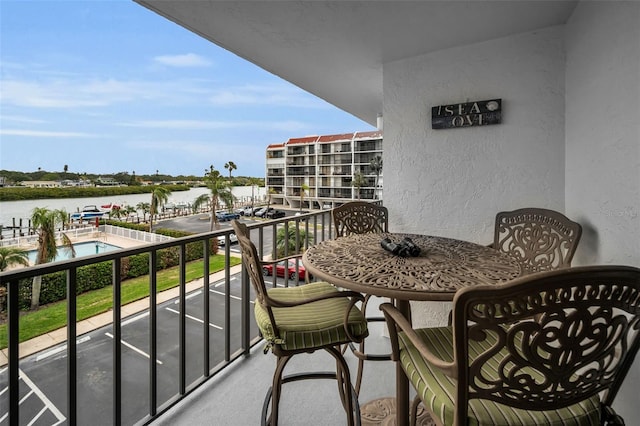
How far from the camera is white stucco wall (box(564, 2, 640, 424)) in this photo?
121cm

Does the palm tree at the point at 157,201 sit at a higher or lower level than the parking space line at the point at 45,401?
higher

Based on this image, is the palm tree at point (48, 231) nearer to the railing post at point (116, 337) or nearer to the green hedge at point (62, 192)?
the green hedge at point (62, 192)

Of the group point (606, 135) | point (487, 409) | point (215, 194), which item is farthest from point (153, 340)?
point (215, 194)

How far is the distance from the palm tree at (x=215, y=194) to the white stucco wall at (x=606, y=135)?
23.6m

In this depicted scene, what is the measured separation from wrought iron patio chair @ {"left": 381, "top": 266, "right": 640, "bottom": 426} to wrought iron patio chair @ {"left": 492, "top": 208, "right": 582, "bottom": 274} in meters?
0.95

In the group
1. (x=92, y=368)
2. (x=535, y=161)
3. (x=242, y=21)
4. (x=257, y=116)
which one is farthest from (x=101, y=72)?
(x=535, y=161)

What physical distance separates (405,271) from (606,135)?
3.81 ft

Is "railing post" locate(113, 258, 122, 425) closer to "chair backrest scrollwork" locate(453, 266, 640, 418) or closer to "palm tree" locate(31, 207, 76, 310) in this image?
"chair backrest scrollwork" locate(453, 266, 640, 418)

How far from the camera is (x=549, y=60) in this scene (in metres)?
2.10

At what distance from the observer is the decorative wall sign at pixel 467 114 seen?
2250mm

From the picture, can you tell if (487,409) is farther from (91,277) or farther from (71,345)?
(91,277)

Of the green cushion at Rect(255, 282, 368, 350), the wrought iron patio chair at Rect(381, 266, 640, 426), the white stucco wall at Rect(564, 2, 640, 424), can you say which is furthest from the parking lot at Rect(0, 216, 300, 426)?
the white stucco wall at Rect(564, 2, 640, 424)

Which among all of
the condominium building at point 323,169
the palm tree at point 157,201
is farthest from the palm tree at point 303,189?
the palm tree at point 157,201

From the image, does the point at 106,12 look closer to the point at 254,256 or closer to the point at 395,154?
the point at 395,154
